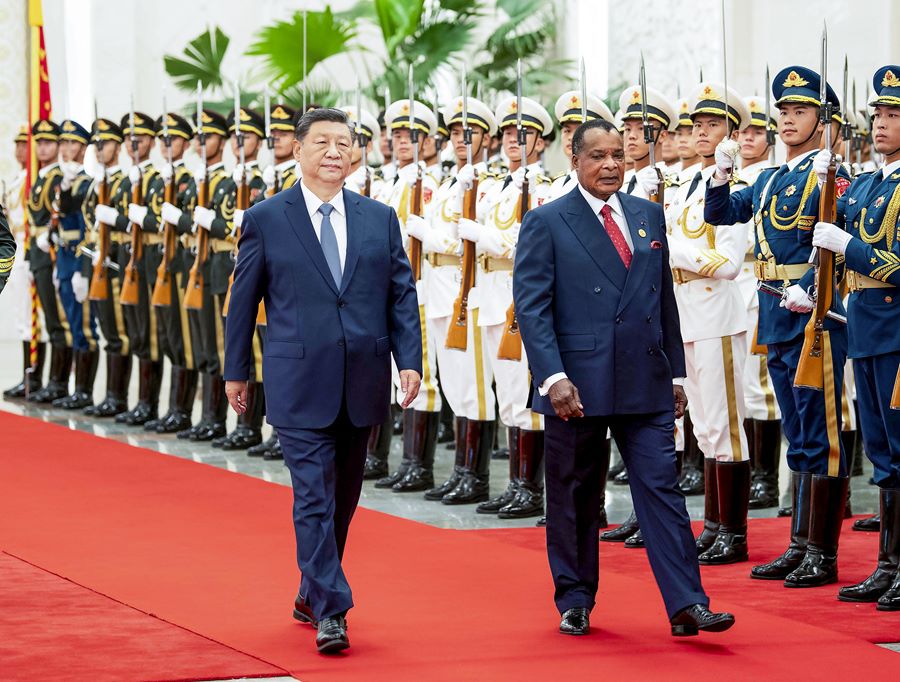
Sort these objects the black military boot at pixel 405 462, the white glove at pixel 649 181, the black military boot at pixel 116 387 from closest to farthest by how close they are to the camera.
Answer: the white glove at pixel 649 181
the black military boot at pixel 405 462
the black military boot at pixel 116 387

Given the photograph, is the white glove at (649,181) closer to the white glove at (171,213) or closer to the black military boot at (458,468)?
the black military boot at (458,468)

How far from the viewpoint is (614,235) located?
197 inches

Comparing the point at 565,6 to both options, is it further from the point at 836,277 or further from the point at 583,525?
the point at 583,525

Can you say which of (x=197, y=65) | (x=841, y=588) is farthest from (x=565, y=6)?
(x=841, y=588)

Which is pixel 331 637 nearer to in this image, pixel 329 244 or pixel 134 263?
pixel 329 244

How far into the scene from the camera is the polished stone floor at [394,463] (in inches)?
289

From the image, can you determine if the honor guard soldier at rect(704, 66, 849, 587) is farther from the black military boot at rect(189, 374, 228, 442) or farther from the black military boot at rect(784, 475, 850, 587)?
the black military boot at rect(189, 374, 228, 442)

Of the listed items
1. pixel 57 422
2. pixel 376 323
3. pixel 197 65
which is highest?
pixel 197 65

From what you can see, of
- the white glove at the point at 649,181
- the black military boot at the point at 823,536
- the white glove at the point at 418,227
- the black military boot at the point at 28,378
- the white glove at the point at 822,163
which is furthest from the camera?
the black military boot at the point at 28,378

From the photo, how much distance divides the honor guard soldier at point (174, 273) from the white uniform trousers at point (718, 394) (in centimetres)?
436

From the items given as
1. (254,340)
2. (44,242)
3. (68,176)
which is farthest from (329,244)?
(44,242)

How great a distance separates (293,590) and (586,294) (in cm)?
143

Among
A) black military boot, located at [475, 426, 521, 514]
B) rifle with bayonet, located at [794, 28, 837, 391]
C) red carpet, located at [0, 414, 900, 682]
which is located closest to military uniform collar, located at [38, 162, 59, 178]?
red carpet, located at [0, 414, 900, 682]

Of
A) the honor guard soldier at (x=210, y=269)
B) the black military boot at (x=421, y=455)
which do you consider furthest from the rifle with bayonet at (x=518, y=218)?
the honor guard soldier at (x=210, y=269)
